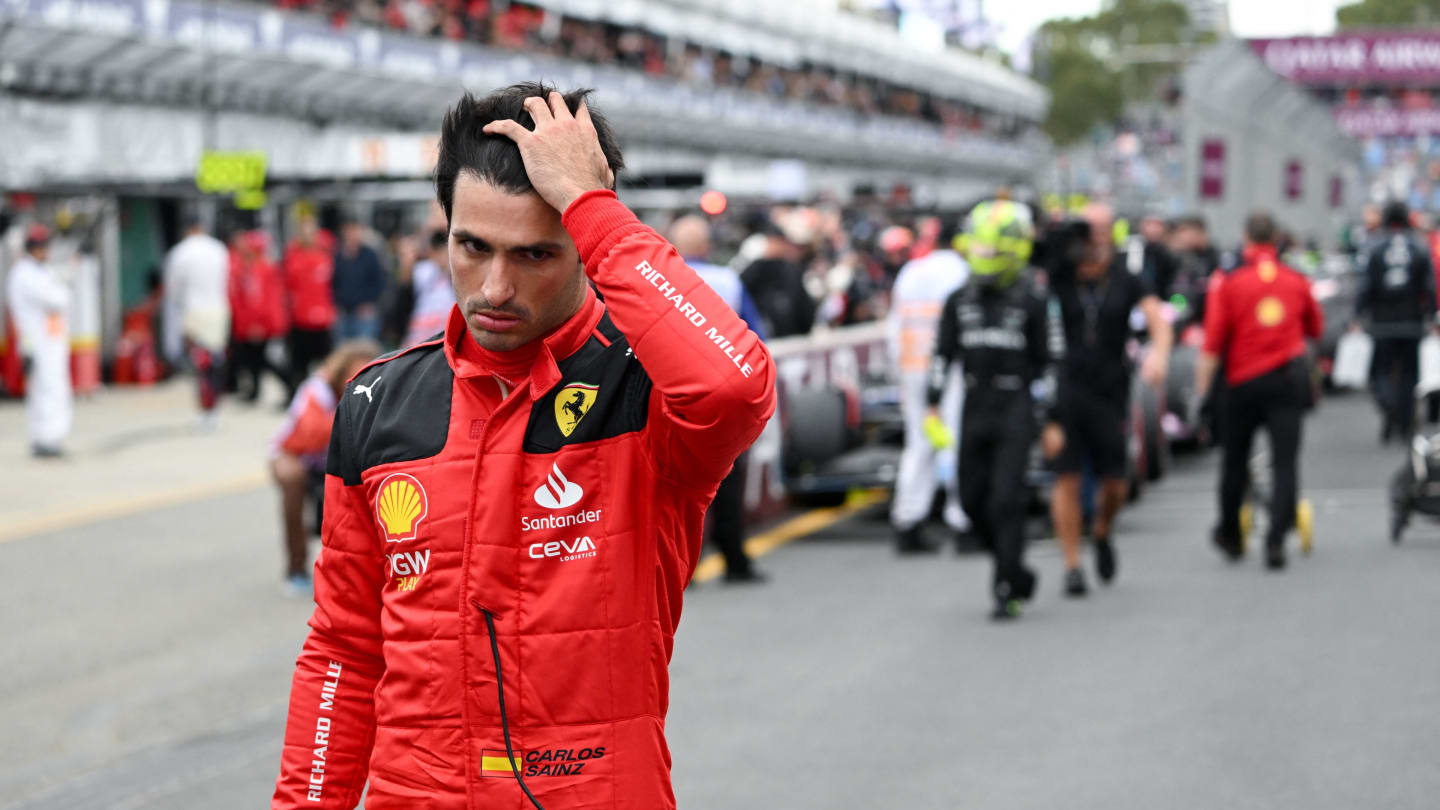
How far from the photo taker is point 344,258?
779 inches

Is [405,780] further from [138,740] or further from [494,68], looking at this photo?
[494,68]

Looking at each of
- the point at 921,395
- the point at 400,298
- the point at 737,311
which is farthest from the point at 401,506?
the point at 400,298

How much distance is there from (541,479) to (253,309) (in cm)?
1720

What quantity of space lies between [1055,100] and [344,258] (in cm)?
8901

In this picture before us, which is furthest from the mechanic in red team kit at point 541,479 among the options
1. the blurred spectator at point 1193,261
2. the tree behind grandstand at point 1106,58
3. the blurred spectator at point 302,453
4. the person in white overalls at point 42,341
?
the tree behind grandstand at point 1106,58

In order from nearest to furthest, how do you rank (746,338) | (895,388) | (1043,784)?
(746,338) → (1043,784) → (895,388)

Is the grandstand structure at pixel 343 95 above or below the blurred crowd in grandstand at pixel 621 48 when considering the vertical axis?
below

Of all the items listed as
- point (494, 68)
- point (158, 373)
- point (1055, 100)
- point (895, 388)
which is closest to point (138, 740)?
point (895, 388)

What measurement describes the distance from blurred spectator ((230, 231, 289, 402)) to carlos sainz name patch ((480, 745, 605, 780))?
56.0 feet

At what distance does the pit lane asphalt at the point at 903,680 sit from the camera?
6.23 m

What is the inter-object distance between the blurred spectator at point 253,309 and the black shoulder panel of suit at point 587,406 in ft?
55.8

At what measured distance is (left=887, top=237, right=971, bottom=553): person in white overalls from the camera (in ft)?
35.7

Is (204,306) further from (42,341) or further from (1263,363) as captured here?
(1263,363)

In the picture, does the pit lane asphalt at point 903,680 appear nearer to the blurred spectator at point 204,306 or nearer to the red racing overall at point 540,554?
the red racing overall at point 540,554
